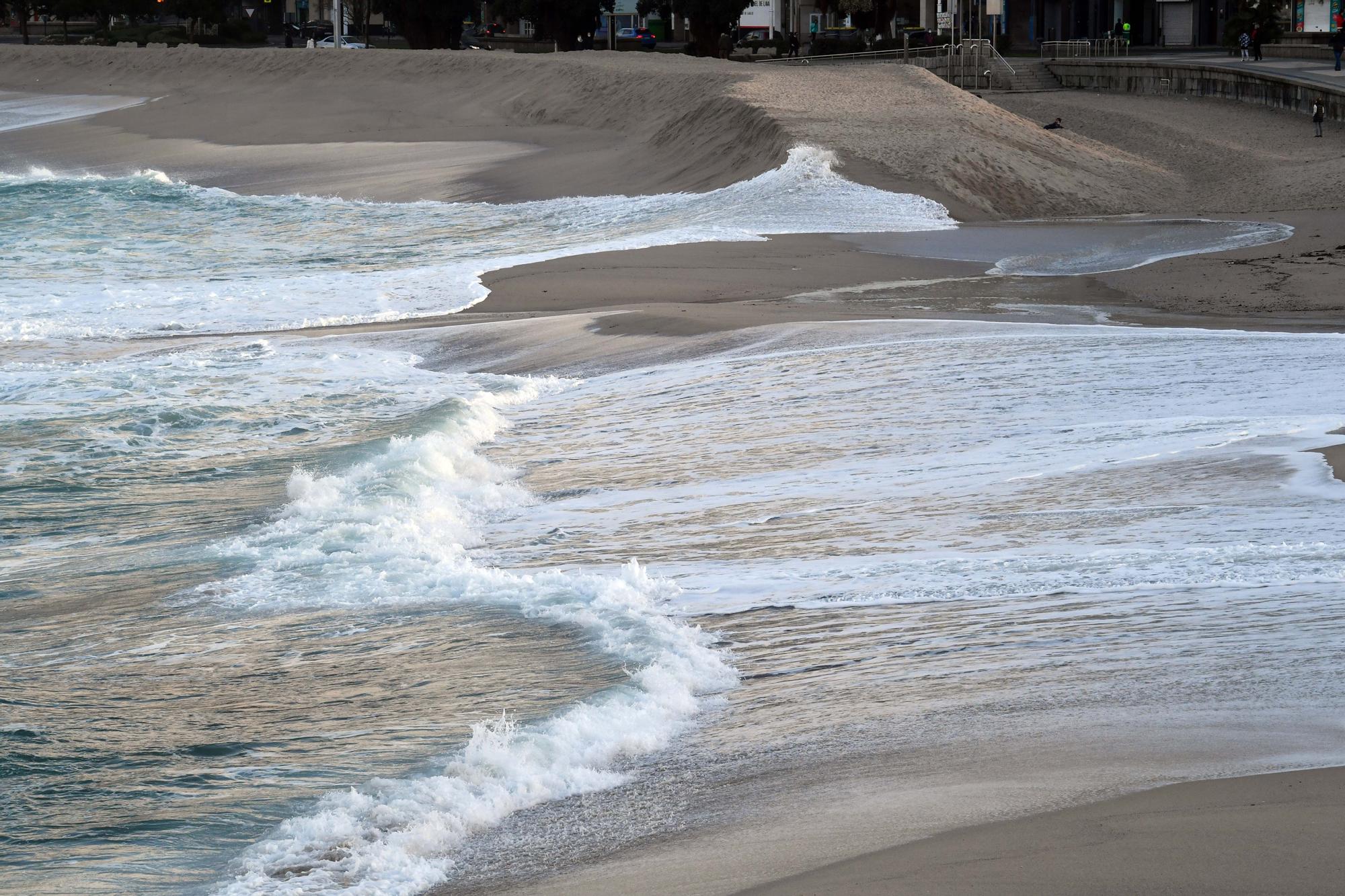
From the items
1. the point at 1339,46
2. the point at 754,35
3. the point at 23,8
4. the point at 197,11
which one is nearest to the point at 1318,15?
the point at 1339,46

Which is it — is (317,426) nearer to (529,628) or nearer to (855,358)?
(855,358)

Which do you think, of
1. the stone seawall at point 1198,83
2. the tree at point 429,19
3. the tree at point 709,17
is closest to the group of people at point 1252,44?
the stone seawall at point 1198,83

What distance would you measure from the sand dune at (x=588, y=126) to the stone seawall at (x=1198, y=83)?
8.38 meters

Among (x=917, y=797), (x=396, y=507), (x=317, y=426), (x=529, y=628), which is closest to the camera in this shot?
(x=917, y=797)

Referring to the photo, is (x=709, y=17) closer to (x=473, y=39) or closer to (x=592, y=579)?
(x=473, y=39)

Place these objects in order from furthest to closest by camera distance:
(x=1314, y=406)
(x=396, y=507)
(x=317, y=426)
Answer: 1. (x=317, y=426)
2. (x=1314, y=406)
3. (x=396, y=507)

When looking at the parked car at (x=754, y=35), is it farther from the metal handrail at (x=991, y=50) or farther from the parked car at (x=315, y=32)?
the parked car at (x=315, y=32)

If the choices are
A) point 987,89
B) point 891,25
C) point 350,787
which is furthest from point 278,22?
point 350,787

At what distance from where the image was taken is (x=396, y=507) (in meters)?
9.32

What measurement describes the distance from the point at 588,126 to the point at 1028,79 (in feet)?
65.9

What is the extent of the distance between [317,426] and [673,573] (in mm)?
5029

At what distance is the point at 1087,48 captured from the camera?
57.5 m

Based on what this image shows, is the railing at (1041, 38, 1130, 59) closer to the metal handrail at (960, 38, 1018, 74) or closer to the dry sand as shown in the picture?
the metal handrail at (960, 38, 1018, 74)

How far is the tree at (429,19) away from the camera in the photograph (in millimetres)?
60156
